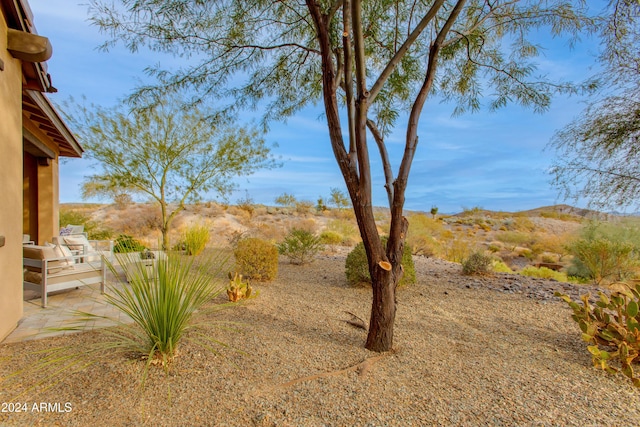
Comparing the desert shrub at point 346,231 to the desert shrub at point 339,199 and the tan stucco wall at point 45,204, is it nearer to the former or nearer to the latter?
the desert shrub at point 339,199

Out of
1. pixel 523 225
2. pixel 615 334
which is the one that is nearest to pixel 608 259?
pixel 615 334

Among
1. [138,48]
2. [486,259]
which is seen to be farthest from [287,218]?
[138,48]

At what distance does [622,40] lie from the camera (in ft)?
20.0

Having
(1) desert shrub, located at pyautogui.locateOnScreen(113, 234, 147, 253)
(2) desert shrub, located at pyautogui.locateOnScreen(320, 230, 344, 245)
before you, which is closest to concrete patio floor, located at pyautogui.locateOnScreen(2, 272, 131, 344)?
(1) desert shrub, located at pyautogui.locateOnScreen(113, 234, 147, 253)

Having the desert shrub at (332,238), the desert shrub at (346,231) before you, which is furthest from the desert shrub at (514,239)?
the desert shrub at (332,238)

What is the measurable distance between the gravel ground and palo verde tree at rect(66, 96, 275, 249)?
279 inches

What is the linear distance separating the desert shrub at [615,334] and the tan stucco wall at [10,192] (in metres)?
5.93

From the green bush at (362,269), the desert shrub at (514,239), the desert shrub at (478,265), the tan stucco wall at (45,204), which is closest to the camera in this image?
the green bush at (362,269)

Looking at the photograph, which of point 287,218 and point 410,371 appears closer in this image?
point 410,371

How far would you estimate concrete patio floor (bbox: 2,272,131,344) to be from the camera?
4.00 metres

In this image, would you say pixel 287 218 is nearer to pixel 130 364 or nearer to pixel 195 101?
pixel 195 101

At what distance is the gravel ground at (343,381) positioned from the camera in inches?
96.3

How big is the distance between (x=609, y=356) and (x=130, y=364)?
13.8 ft

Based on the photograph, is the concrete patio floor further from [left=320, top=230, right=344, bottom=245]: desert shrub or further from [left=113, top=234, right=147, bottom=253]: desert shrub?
[left=320, top=230, right=344, bottom=245]: desert shrub
